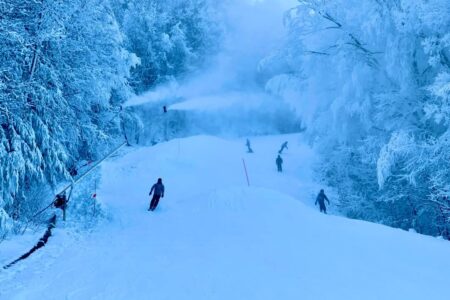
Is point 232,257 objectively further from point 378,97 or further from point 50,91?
point 378,97

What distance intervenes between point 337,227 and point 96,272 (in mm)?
6027

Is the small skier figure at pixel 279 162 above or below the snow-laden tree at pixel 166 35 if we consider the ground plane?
below

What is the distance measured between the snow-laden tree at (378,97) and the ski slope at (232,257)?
2.95 metres

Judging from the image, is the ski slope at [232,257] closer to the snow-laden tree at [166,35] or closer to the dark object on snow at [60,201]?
the dark object on snow at [60,201]

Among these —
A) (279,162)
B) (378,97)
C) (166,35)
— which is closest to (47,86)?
(378,97)

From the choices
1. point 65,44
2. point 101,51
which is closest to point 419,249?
point 65,44

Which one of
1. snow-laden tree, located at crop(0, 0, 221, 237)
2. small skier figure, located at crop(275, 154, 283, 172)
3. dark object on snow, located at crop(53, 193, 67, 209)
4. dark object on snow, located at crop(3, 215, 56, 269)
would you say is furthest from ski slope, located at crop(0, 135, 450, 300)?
small skier figure, located at crop(275, 154, 283, 172)

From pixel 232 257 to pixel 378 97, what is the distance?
815 centimetres

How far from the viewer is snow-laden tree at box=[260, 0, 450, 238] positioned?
1048 centimetres

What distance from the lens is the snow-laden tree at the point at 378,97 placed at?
34.4ft

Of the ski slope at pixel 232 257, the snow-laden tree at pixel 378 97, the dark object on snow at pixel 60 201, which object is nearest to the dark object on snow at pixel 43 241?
the ski slope at pixel 232 257

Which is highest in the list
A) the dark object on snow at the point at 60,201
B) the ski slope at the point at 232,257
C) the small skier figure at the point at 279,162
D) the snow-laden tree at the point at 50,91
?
the snow-laden tree at the point at 50,91

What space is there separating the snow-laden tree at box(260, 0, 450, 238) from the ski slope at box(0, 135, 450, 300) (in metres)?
2.95

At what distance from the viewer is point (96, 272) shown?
704 centimetres
